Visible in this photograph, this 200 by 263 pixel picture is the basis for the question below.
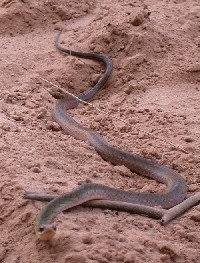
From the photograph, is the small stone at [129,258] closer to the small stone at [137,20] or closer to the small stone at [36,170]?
the small stone at [36,170]

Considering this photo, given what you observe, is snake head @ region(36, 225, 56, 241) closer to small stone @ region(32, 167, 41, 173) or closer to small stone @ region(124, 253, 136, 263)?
small stone @ region(124, 253, 136, 263)

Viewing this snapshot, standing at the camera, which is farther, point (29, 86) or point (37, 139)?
point (29, 86)

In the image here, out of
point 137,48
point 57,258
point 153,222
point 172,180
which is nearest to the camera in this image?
point 57,258

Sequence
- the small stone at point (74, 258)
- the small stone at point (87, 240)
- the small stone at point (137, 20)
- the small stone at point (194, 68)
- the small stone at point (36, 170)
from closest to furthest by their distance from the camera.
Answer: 1. the small stone at point (74, 258)
2. the small stone at point (87, 240)
3. the small stone at point (36, 170)
4. the small stone at point (194, 68)
5. the small stone at point (137, 20)

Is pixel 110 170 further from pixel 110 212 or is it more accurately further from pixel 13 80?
pixel 13 80

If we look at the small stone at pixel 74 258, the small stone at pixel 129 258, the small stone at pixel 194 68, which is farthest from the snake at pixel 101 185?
the small stone at pixel 194 68

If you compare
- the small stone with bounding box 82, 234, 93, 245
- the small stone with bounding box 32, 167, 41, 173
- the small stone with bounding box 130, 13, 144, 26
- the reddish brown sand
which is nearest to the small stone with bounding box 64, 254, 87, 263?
the reddish brown sand

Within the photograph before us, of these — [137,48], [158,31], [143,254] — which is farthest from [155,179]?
[158,31]
